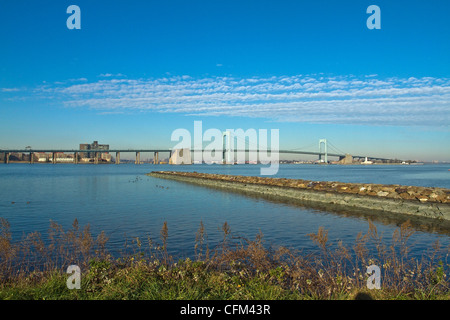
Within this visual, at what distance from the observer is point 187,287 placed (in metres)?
5.32

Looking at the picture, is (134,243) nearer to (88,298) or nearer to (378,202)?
(88,298)

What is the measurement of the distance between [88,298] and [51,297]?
55 cm

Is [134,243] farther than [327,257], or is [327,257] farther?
[134,243]

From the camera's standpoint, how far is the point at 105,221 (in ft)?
47.5

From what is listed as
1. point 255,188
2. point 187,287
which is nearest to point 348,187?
point 255,188
